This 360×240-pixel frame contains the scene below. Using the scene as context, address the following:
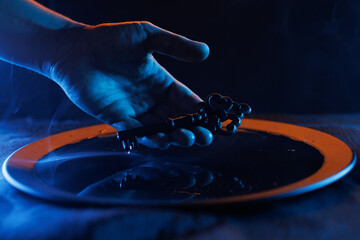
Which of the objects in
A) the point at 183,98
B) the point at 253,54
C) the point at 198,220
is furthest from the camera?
the point at 253,54

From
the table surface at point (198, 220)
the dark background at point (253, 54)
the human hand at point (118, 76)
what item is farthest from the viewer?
the dark background at point (253, 54)

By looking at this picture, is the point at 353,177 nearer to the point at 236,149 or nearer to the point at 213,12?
the point at 236,149

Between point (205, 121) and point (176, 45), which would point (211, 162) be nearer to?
point (205, 121)

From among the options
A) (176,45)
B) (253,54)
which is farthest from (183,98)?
(253,54)

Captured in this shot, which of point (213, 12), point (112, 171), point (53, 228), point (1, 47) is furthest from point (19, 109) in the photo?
point (53, 228)

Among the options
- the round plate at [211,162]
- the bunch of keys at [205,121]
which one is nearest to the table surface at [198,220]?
the round plate at [211,162]

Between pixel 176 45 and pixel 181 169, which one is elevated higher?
pixel 176 45

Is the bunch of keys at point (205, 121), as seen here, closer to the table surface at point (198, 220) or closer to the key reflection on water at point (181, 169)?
the key reflection on water at point (181, 169)
